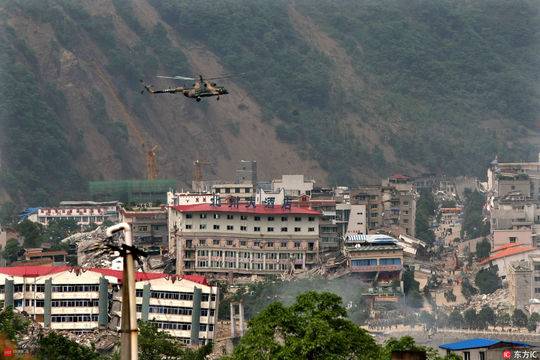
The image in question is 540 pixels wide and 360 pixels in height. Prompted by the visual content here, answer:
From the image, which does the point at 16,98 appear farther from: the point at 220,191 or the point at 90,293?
the point at 90,293

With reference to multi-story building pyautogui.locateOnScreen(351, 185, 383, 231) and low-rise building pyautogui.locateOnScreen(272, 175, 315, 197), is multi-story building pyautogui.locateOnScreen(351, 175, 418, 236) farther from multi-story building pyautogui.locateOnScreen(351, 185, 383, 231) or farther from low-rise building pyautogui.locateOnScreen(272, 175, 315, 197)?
low-rise building pyautogui.locateOnScreen(272, 175, 315, 197)

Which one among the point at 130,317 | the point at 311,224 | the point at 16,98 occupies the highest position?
the point at 16,98

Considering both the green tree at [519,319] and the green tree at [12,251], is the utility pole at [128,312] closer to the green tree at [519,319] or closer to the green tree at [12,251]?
the green tree at [519,319]

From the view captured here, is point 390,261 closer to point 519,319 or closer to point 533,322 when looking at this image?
point 519,319

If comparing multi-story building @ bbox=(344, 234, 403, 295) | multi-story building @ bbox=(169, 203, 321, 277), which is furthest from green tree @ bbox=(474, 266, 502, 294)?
multi-story building @ bbox=(169, 203, 321, 277)

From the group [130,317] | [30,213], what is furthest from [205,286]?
[130,317]

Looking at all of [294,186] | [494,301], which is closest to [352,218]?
[294,186]
